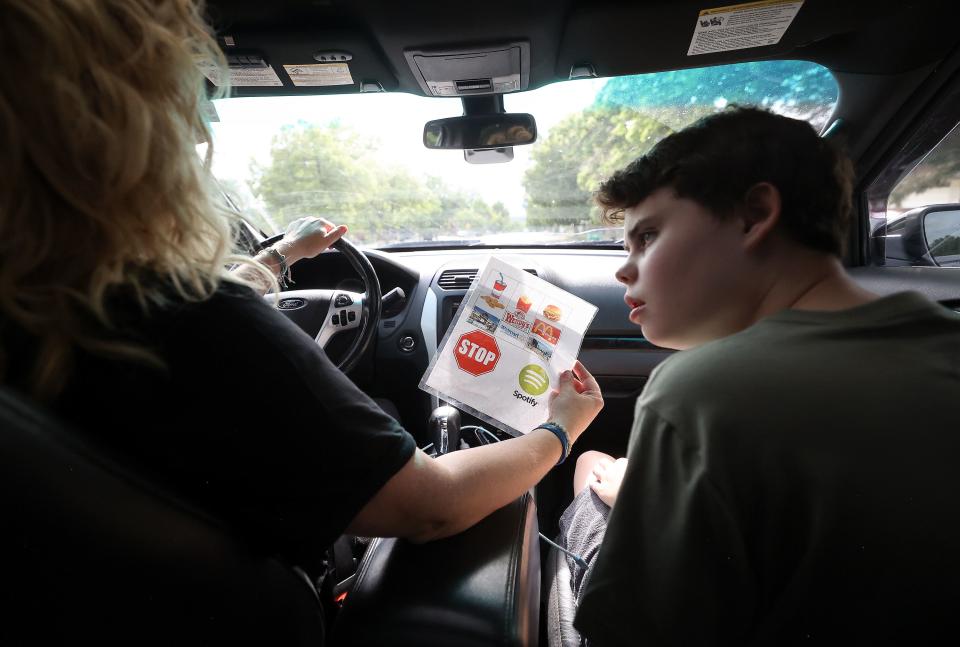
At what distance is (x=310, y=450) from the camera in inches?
28.4

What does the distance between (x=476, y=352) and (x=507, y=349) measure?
0.33ft

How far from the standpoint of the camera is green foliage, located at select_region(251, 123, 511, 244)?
294cm

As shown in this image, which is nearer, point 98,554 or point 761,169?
point 98,554

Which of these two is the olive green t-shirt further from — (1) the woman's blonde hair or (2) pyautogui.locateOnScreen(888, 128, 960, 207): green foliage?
(2) pyautogui.locateOnScreen(888, 128, 960, 207): green foliage

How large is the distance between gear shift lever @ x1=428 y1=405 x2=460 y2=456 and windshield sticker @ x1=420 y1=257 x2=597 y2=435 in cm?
5

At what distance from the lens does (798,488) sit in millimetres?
605

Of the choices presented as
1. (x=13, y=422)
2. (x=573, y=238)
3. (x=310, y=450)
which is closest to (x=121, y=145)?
(x=13, y=422)

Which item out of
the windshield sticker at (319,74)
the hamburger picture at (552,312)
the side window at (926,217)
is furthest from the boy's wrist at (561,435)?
the side window at (926,217)

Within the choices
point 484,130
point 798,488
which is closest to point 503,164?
point 484,130

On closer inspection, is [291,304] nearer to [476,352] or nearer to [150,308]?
[476,352]

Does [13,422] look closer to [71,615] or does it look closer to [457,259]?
[71,615]

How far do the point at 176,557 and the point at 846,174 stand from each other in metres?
1.39

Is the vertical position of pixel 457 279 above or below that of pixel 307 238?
below

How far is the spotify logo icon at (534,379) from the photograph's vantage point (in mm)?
1575
